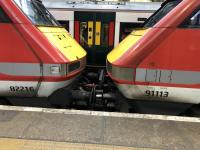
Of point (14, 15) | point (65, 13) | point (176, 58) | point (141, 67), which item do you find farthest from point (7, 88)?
point (65, 13)

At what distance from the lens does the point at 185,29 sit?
436 cm

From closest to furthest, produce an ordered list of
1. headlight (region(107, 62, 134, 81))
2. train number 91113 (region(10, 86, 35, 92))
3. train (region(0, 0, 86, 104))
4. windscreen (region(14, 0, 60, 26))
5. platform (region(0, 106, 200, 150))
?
platform (region(0, 106, 200, 150)), headlight (region(107, 62, 134, 81)), train (region(0, 0, 86, 104)), train number 91113 (region(10, 86, 35, 92)), windscreen (region(14, 0, 60, 26))

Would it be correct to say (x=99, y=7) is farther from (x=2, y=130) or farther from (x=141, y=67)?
(x=2, y=130)

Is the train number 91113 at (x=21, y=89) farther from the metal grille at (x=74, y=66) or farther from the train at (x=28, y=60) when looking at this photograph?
the metal grille at (x=74, y=66)

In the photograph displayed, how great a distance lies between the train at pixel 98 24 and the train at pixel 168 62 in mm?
4605

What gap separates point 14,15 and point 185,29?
2.52 m

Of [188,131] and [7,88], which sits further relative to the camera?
[7,88]

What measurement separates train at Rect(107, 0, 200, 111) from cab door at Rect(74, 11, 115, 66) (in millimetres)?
4665

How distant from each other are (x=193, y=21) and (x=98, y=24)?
517cm

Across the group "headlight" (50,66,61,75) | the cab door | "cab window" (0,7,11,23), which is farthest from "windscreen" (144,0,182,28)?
the cab door

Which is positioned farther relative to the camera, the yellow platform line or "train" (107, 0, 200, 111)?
"train" (107, 0, 200, 111)

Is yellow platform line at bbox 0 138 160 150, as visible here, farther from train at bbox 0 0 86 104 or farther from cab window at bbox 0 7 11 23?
cab window at bbox 0 7 11 23

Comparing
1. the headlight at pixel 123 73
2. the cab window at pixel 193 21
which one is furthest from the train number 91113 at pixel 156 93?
the cab window at pixel 193 21

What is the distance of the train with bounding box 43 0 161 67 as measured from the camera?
9141mm
